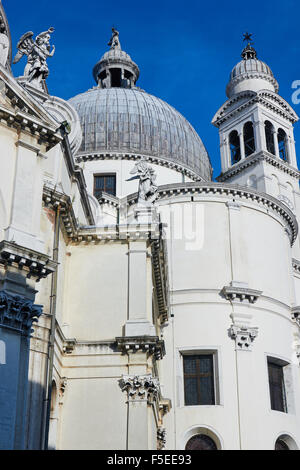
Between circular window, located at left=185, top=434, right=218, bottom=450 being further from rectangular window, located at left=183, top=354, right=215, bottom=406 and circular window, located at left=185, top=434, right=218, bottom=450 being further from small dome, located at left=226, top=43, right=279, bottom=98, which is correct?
small dome, located at left=226, top=43, right=279, bottom=98

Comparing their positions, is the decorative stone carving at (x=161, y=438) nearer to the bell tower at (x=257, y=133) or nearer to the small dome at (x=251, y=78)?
the bell tower at (x=257, y=133)

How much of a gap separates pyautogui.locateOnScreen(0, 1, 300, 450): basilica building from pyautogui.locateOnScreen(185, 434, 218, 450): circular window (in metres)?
0.04

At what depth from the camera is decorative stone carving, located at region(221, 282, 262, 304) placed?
104 ft

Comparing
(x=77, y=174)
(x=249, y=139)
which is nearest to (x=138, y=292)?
(x=77, y=174)

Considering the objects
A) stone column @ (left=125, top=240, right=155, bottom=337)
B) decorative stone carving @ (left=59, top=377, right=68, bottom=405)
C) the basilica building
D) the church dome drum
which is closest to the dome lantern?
the basilica building

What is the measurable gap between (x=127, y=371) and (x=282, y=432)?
36.1 ft

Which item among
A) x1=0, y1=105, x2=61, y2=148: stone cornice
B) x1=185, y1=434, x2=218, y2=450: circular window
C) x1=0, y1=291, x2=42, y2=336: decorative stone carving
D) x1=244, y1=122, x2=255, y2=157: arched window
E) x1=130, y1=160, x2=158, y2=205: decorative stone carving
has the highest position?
x1=244, y1=122, x2=255, y2=157: arched window

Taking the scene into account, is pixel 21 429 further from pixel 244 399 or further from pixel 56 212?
pixel 244 399

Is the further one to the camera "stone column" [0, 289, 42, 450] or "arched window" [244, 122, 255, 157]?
"arched window" [244, 122, 255, 157]

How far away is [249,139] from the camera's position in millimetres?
50688

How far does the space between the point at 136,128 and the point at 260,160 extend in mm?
10501

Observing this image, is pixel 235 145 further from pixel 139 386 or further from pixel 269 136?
pixel 139 386

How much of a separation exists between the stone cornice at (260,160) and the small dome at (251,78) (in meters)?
6.06

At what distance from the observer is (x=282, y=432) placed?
30.2 m
